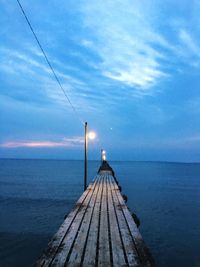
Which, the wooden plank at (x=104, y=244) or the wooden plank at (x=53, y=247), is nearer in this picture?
the wooden plank at (x=53, y=247)

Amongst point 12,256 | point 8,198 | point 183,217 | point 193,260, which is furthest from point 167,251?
point 8,198

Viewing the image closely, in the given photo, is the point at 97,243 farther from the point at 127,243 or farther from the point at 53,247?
the point at 53,247

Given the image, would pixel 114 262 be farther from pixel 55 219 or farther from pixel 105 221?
pixel 55 219

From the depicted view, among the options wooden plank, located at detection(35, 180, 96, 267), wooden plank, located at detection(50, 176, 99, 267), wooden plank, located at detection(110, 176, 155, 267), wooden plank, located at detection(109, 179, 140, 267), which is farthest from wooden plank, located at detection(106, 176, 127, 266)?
wooden plank, located at detection(35, 180, 96, 267)

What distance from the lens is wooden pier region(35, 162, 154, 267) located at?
5379mm

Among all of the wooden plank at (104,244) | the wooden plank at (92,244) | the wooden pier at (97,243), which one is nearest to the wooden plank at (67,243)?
the wooden pier at (97,243)

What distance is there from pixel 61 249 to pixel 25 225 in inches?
713

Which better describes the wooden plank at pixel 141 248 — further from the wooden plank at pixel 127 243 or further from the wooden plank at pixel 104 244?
the wooden plank at pixel 104 244

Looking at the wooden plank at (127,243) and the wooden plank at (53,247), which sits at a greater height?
the wooden plank at (53,247)

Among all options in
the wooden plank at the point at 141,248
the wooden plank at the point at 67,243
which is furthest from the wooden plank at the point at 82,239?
the wooden plank at the point at 141,248

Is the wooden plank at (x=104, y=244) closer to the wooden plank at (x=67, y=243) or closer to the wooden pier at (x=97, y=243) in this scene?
the wooden pier at (x=97, y=243)

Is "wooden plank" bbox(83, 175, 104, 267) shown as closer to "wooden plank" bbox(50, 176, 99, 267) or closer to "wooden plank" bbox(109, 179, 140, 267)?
"wooden plank" bbox(50, 176, 99, 267)

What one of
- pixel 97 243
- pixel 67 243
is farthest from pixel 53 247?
pixel 97 243

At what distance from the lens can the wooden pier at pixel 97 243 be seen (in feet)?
17.6
